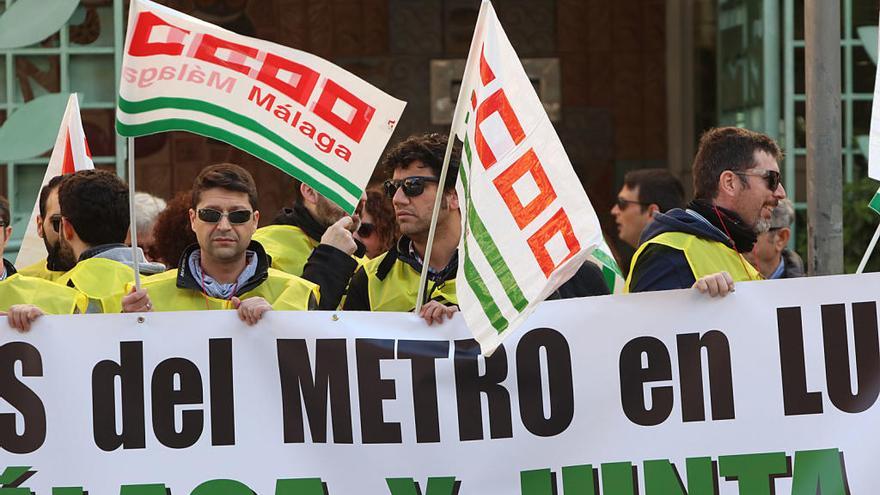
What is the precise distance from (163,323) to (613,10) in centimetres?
853

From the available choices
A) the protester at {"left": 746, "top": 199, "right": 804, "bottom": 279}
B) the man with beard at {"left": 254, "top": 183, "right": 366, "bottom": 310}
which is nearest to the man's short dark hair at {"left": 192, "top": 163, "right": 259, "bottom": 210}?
the man with beard at {"left": 254, "top": 183, "right": 366, "bottom": 310}

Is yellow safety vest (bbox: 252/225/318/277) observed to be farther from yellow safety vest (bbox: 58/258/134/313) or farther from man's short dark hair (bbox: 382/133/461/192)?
man's short dark hair (bbox: 382/133/461/192)

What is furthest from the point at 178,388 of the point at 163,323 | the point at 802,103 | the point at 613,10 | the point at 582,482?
the point at 613,10

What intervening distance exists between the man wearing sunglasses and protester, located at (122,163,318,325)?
0.78 ft

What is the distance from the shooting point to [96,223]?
20.4 ft

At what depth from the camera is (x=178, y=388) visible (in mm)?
4938

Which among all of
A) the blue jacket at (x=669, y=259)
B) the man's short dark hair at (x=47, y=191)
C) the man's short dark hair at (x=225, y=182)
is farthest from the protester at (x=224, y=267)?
the man's short dark hair at (x=47, y=191)

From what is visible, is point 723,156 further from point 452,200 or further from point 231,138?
point 231,138

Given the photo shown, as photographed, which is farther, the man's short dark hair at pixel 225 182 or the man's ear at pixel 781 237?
the man's ear at pixel 781 237

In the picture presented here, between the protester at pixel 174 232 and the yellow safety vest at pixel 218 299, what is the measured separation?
2.81ft

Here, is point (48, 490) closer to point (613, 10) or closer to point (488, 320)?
point (488, 320)

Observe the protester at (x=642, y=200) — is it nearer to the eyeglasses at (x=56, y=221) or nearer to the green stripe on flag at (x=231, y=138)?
the eyeglasses at (x=56, y=221)

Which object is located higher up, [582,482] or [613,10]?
[613,10]

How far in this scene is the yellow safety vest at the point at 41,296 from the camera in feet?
18.1
